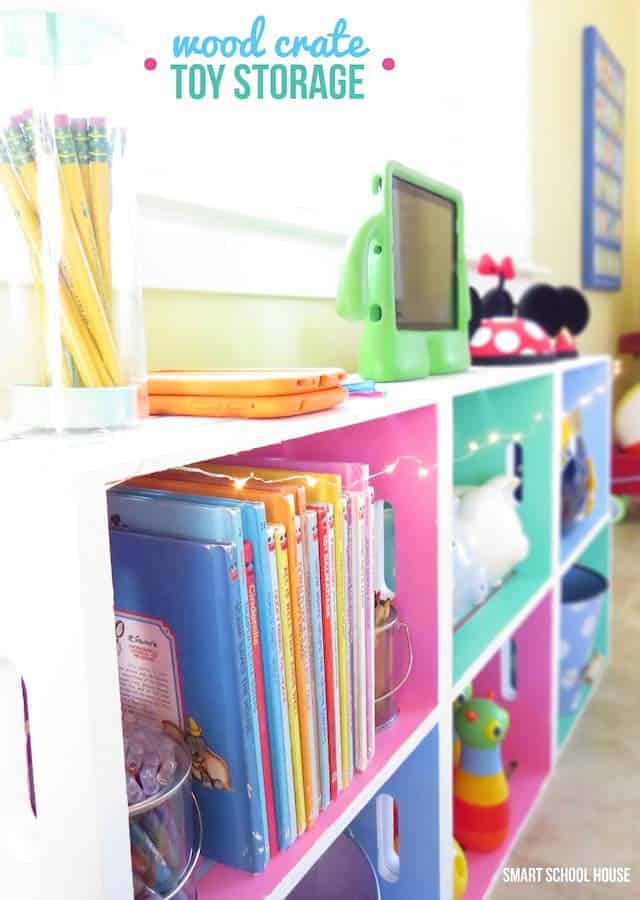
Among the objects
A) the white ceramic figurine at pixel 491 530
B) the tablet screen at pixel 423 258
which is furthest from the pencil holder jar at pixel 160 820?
the white ceramic figurine at pixel 491 530

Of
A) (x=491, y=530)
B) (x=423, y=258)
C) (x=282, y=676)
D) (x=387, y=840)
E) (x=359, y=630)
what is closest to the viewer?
(x=282, y=676)

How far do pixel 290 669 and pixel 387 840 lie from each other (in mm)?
446

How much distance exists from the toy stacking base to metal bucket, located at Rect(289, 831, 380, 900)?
0.63m

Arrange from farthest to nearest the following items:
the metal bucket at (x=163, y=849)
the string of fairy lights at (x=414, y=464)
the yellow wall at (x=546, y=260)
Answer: the yellow wall at (x=546, y=260) → the string of fairy lights at (x=414, y=464) → the metal bucket at (x=163, y=849)

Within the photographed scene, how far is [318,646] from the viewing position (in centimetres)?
70

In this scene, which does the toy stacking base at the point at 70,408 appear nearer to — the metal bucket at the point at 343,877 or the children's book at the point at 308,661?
the children's book at the point at 308,661

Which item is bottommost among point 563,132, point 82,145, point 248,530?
point 248,530

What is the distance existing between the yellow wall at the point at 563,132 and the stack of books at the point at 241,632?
1728 millimetres

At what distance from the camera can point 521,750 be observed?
4.87 ft

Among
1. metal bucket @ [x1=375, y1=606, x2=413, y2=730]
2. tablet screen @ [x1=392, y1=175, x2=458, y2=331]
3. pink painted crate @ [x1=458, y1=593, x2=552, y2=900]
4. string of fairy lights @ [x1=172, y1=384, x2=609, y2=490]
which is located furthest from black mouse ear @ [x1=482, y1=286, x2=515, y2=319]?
metal bucket @ [x1=375, y1=606, x2=413, y2=730]

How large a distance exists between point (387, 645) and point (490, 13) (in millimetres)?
1502

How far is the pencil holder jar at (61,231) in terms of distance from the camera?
0.59 m

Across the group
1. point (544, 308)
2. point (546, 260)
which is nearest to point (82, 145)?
point (544, 308)

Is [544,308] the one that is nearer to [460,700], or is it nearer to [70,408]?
[460,700]
